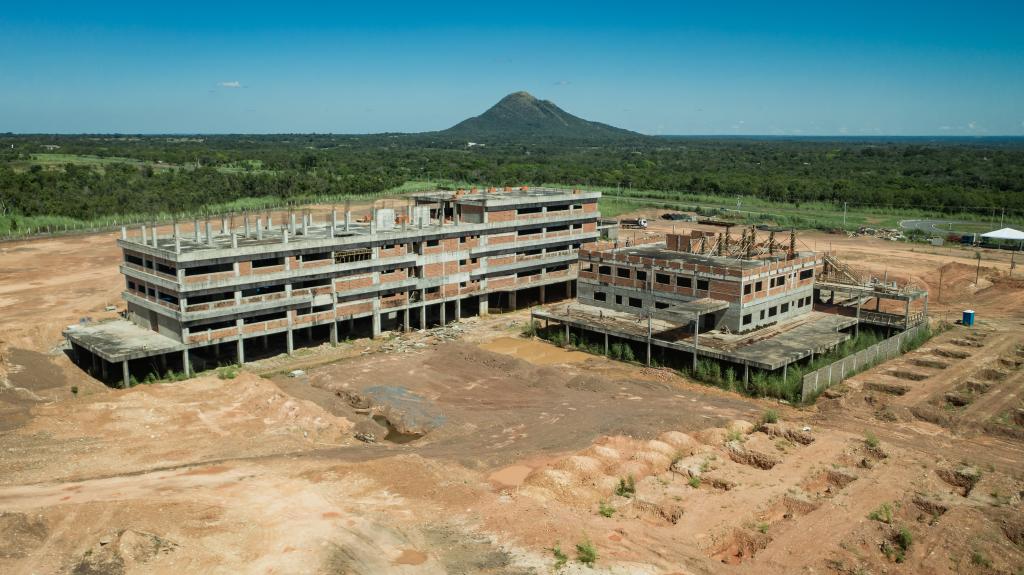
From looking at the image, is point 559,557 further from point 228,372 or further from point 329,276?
point 329,276

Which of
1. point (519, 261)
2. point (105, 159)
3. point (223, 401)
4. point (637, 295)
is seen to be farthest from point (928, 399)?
point (105, 159)

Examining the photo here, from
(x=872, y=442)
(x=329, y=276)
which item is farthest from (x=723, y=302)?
(x=329, y=276)

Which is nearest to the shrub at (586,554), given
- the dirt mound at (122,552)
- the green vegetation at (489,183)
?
the dirt mound at (122,552)

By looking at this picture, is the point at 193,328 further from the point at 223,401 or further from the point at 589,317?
the point at 589,317

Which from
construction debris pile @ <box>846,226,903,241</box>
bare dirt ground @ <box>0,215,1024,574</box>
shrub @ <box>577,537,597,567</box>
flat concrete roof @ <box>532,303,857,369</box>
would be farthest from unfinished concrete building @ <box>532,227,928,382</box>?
Answer: construction debris pile @ <box>846,226,903,241</box>

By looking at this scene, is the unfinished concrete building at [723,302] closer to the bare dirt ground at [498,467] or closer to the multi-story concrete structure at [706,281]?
the multi-story concrete structure at [706,281]

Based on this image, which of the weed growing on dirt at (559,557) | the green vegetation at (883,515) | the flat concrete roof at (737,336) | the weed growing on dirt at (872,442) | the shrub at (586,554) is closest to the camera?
the weed growing on dirt at (559,557)
